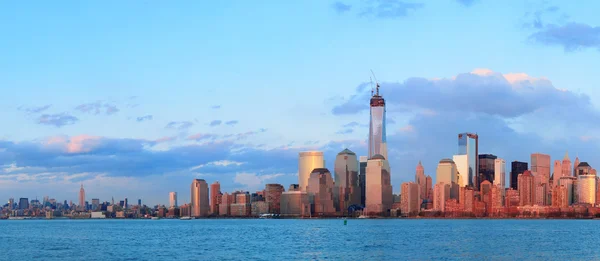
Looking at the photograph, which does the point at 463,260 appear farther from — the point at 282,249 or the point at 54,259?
the point at 54,259

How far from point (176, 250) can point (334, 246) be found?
25431 millimetres

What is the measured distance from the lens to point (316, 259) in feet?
307

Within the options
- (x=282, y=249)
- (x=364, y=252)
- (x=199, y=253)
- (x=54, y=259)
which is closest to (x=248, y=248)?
(x=282, y=249)

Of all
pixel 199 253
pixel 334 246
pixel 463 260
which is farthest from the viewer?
pixel 334 246

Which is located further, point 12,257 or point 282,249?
point 282,249

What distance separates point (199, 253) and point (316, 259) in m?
19.7

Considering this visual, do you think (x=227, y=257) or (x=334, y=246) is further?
(x=334, y=246)

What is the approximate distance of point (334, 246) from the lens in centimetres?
11981

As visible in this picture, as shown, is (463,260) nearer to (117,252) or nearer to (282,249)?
(282,249)

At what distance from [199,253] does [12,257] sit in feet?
82.2

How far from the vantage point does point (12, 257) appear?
100125 millimetres

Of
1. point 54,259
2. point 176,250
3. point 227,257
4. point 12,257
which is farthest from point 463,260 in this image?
point 12,257

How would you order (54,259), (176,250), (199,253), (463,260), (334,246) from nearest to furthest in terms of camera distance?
(463,260) < (54,259) < (199,253) < (176,250) < (334,246)

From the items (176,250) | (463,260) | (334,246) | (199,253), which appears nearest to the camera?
(463,260)
